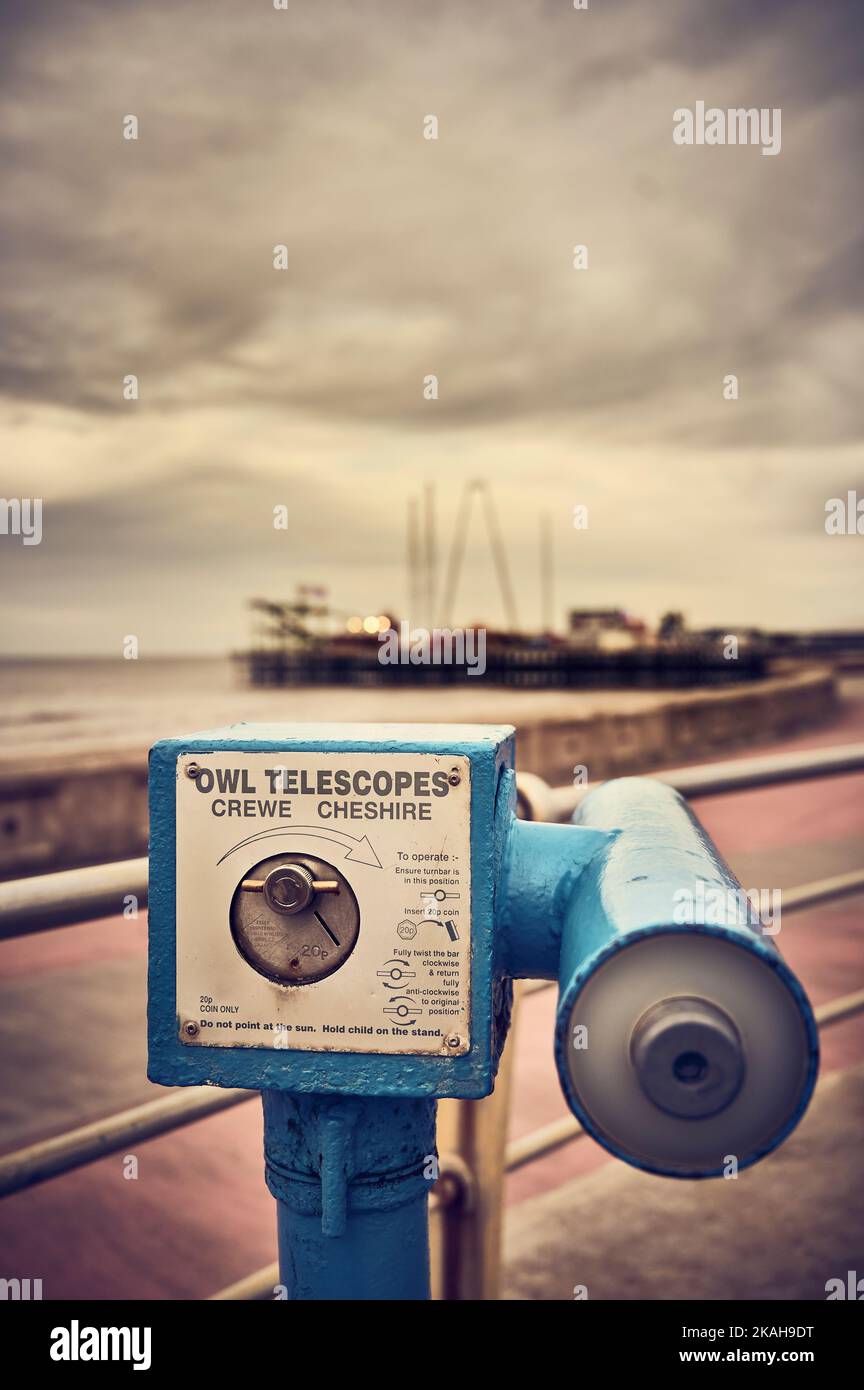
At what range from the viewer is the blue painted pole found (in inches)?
38.8

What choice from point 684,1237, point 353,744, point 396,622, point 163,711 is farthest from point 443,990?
point 396,622

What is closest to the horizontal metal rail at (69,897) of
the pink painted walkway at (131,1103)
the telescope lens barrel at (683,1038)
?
the telescope lens barrel at (683,1038)

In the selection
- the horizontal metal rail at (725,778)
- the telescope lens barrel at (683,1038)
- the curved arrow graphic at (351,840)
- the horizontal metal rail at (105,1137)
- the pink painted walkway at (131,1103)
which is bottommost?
the pink painted walkway at (131,1103)

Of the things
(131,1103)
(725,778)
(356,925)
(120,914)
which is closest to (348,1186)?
(356,925)

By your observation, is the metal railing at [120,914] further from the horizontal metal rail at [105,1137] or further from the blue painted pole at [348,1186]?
the blue painted pole at [348,1186]

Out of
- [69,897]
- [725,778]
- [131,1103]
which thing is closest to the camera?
[69,897]

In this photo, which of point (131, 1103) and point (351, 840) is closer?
point (351, 840)

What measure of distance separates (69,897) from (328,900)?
0.34 m

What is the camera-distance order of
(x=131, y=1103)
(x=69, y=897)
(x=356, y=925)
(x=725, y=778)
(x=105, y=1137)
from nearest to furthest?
(x=356, y=925) < (x=69, y=897) < (x=105, y=1137) < (x=725, y=778) < (x=131, y=1103)

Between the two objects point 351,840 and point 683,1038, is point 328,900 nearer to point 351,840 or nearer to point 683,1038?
point 351,840

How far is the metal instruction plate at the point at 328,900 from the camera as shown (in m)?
0.92

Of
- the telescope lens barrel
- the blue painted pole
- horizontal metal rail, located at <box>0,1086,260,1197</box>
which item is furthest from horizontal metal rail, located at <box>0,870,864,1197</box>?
the telescope lens barrel

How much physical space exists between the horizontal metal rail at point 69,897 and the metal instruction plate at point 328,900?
18cm

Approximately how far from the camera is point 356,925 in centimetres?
93
